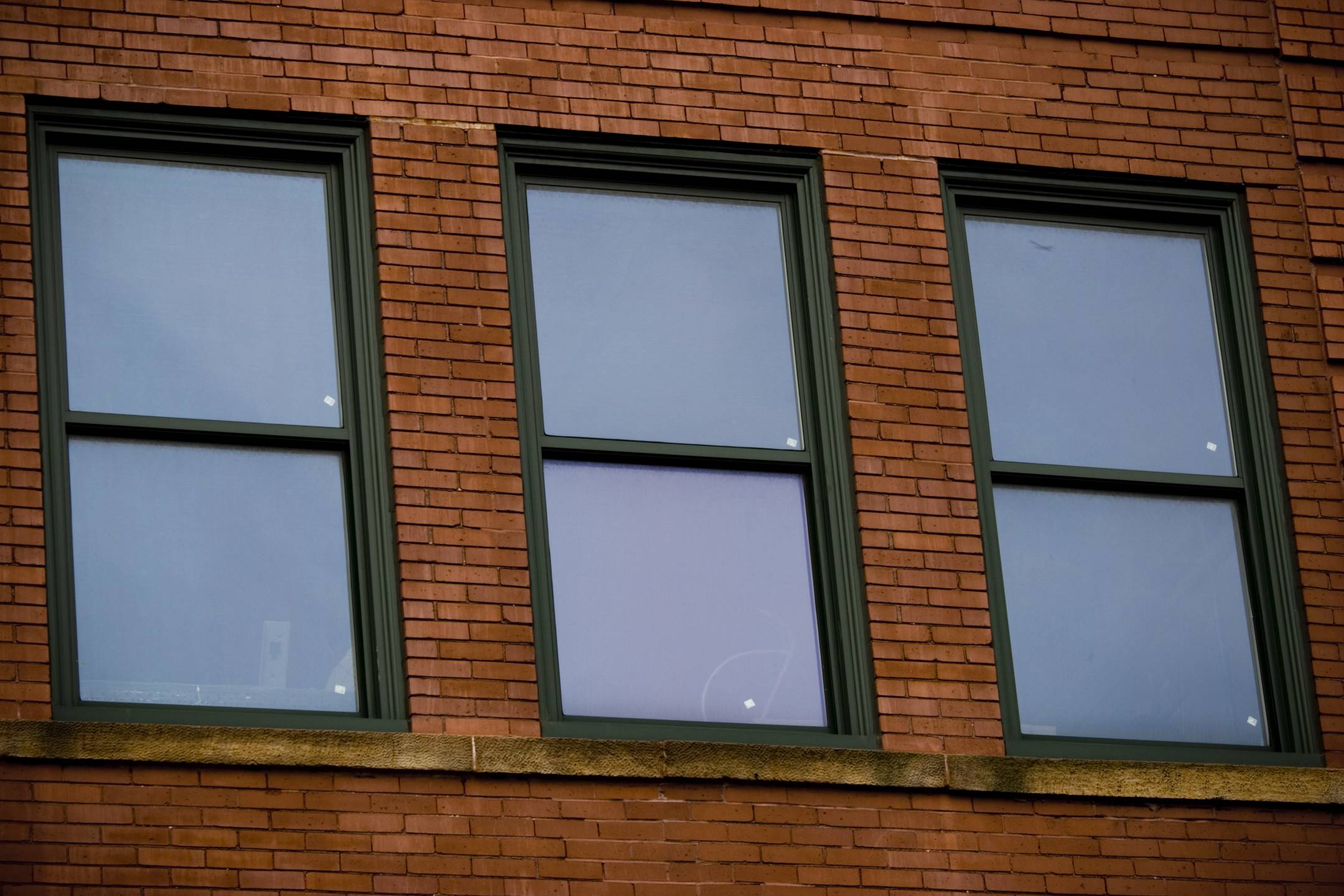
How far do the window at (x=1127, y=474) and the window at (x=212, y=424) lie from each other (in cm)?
264

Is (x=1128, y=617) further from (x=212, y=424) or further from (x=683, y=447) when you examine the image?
(x=212, y=424)

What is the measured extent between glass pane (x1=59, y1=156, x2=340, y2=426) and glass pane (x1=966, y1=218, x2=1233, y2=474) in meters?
2.93

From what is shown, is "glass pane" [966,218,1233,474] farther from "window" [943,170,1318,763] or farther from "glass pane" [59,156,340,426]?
"glass pane" [59,156,340,426]

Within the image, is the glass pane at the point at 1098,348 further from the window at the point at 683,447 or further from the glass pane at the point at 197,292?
the glass pane at the point at 197,292

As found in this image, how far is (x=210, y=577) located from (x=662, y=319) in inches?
88.7

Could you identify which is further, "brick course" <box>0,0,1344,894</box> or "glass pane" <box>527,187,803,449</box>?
"glass pane" <box>527,187,803,449</box>

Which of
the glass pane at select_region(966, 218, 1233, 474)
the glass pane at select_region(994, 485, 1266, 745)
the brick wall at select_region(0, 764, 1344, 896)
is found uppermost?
the glass pane at select_region(966, 218, 1233, 474)

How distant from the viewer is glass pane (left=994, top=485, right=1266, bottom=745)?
10492mm

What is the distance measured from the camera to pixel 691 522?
10328 mm

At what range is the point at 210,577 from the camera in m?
9.64

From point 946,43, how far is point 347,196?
283 cm

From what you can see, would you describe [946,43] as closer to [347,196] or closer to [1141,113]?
[1141,113]

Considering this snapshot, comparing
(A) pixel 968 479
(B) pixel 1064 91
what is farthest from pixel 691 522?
(B) pixel 1064 91

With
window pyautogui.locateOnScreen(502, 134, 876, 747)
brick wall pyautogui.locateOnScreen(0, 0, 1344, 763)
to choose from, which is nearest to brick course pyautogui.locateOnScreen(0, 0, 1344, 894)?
brick wall pyautogui.locateOnScreen(0, 0, 1344, 763)
